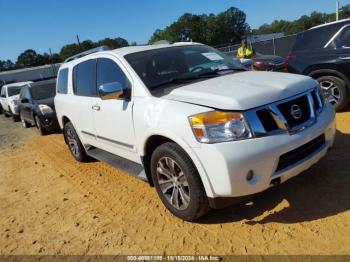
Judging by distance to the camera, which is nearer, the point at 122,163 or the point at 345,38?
the point at 122,163

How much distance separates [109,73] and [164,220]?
2.05 metres

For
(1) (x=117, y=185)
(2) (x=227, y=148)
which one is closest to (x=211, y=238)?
(2) (x=227, y=148)

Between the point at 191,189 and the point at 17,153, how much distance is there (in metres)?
6.98

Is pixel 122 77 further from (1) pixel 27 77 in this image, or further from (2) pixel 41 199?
(1) pixel 27 77

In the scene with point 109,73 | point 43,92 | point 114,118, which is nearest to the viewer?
point 114,118

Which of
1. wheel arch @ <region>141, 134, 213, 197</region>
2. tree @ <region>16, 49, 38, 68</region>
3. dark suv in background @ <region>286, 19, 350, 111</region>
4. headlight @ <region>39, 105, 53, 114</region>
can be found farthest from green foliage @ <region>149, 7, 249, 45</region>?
wheel arch @ <region>141, 134, 213, 197</region>

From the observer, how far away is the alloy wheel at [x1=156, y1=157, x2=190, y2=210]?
363 centimetres

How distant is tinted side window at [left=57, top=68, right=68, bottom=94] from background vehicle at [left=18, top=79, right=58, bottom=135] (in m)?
4.08

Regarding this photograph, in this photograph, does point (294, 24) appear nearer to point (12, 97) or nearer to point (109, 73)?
point (12, 97)

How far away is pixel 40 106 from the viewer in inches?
426

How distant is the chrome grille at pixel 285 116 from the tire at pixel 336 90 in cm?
354

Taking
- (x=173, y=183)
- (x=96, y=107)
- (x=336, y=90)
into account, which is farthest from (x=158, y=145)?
(x=336, y=90)

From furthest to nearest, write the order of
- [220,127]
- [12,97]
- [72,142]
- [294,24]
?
[294,24] < [12,97] < [72,142] < [220,127]

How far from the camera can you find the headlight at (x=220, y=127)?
317cm
